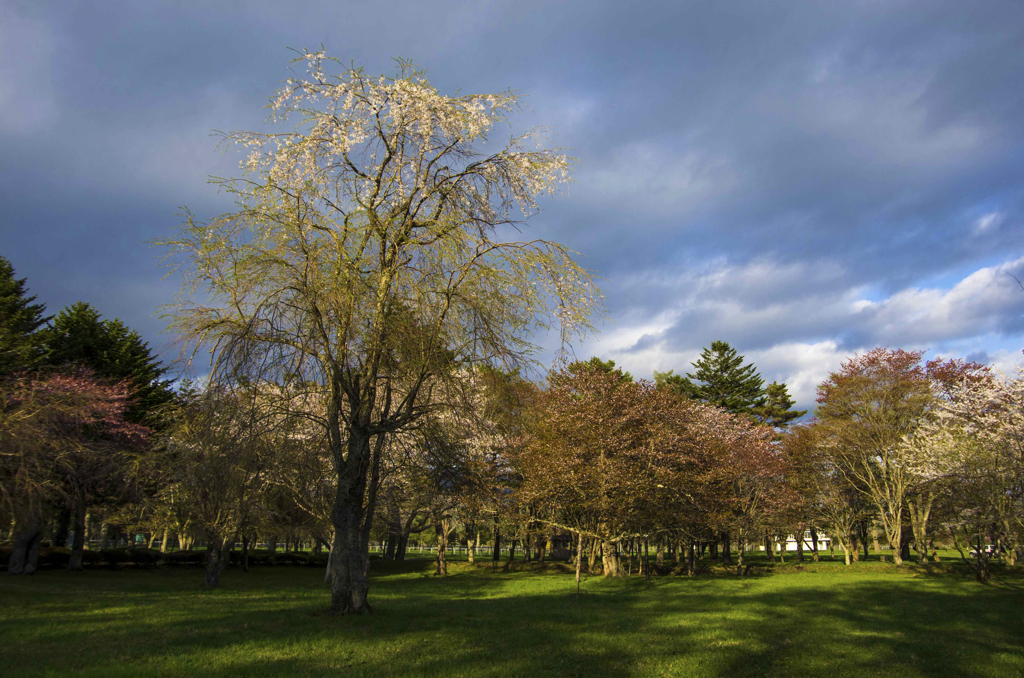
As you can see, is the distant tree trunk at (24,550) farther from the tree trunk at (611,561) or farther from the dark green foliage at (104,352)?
the tree trunk at (611,561)

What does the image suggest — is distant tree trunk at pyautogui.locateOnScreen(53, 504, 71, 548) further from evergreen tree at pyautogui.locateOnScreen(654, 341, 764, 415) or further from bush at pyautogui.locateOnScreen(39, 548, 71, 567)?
evergreen tree at pyautogui.locateOnScreen(654, 341, 764, 415)

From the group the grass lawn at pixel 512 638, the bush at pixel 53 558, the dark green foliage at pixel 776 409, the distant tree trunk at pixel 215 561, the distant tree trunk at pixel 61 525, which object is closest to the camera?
the grass lawn at pixel 512 638

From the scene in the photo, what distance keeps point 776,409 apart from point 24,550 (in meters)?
56.3

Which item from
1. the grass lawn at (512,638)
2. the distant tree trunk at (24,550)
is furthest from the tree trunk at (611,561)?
the distant tree trunk at (24,550)

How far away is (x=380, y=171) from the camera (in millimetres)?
12109

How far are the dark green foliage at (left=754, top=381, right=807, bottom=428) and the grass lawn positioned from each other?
38.8 m

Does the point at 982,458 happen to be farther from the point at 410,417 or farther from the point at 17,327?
the point at 17,327

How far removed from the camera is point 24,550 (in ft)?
79.8

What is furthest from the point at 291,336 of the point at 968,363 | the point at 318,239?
the point at 968,363

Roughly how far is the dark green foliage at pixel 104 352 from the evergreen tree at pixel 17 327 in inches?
41.9

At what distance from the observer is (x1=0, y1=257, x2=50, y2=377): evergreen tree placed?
26406 mm

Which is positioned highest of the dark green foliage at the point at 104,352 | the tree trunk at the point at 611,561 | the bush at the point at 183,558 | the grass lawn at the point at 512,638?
the dark green foliage at the point at 104,352

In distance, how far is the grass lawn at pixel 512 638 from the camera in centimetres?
761

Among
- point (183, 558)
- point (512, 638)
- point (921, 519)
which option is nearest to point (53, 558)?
point (183, 558)
